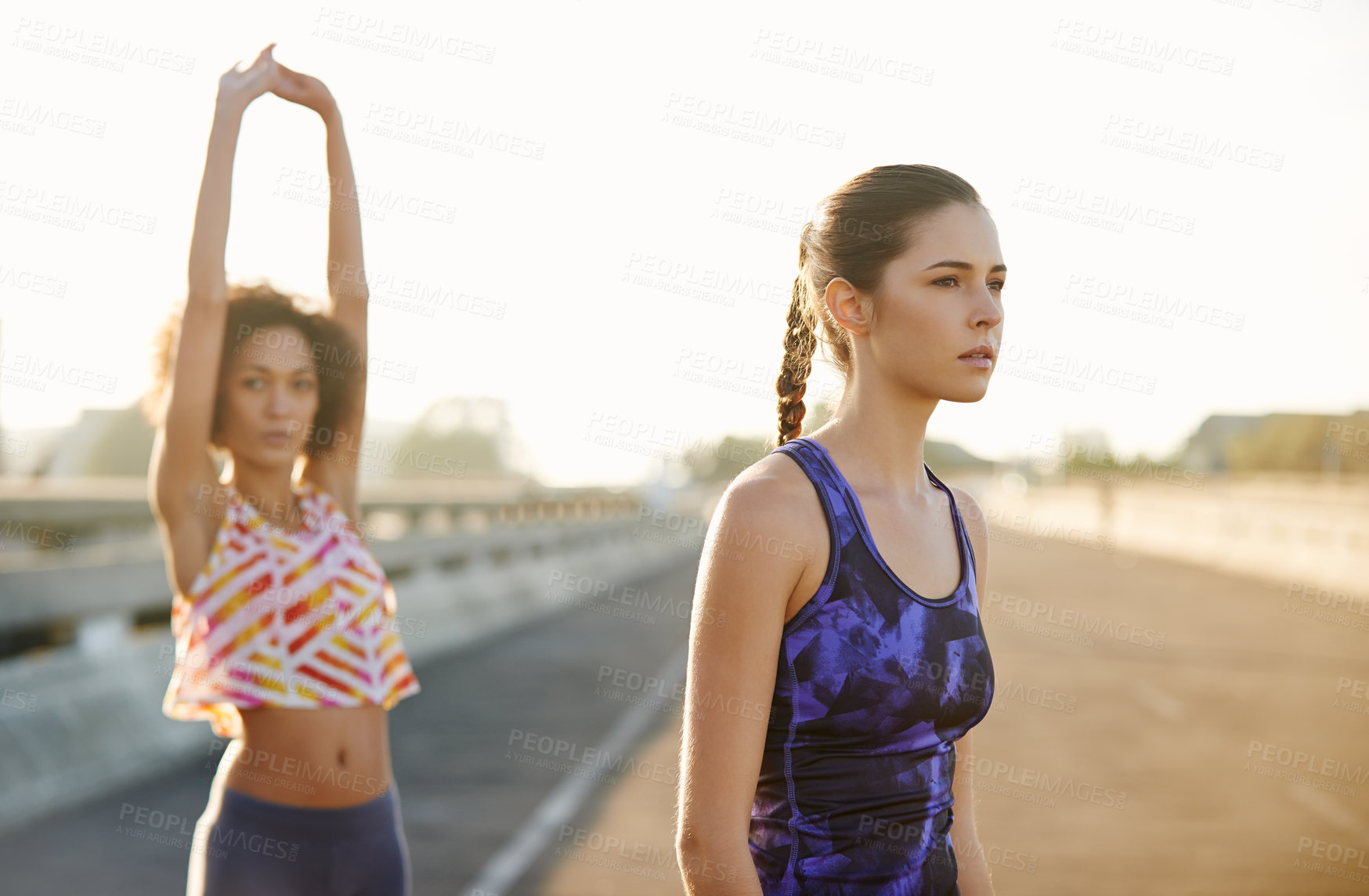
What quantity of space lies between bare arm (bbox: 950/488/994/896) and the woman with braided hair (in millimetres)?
11

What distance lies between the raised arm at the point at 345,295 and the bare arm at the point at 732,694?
1.58m

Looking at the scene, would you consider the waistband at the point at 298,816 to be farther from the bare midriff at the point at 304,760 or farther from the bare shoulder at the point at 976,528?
the bare shoulder at the point at 976,528

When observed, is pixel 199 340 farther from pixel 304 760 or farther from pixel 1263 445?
pixel 1263 445

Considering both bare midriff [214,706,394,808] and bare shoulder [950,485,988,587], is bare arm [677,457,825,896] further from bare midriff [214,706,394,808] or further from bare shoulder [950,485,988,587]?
bare midriff [214,706,394,808]

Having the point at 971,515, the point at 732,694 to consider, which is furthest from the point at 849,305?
the point at 732,694

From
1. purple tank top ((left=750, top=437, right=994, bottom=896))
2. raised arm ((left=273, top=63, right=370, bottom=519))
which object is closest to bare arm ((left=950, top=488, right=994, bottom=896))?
purple tank top ((left=750, top=437, right=994, bottom=896))

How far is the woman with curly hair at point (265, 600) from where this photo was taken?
300 cm

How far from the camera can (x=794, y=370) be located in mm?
3299

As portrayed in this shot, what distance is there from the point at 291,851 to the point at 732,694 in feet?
4.33

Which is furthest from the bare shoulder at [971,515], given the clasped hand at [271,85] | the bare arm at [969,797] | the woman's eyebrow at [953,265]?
the clasped hand at [271,85]

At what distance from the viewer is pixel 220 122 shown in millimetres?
3137

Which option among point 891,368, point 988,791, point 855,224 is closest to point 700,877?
point 891,368

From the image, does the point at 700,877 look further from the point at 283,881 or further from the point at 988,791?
the point at 988,791

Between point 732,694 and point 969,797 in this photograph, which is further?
point 969,797
